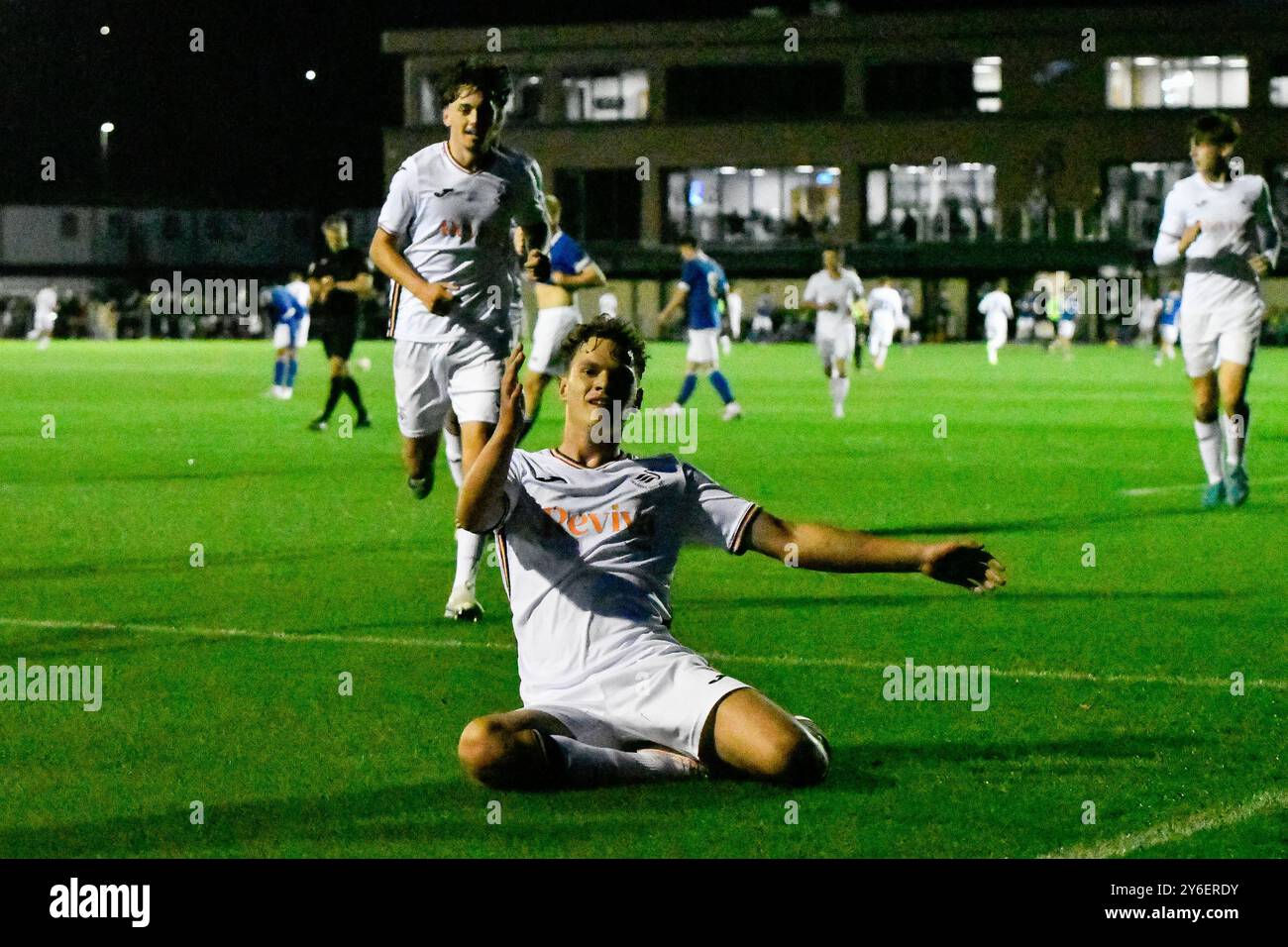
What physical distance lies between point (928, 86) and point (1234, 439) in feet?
212

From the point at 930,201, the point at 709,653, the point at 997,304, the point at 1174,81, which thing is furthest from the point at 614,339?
the point at 1174,81

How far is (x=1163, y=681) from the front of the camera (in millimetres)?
8273

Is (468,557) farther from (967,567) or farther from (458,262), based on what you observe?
(967,567)

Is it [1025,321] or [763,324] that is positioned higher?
[763,324]

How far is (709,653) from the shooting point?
8.91m

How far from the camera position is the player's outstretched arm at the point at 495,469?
19.1 feet

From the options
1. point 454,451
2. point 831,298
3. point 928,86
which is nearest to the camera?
point 454,451

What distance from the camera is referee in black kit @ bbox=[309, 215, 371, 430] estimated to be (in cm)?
2264

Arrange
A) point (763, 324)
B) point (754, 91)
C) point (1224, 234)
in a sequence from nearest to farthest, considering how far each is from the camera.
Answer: point (1224, 234) < point (763, 324) < point (754, 91)

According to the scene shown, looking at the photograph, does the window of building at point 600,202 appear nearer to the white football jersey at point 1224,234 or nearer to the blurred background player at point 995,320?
the blurred background player at point 995,320

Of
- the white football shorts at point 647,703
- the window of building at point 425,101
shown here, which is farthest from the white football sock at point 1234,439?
the window of building at point 425,101

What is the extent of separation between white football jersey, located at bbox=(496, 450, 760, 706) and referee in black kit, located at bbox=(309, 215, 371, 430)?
16.2 m

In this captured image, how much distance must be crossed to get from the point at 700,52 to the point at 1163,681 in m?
73.6

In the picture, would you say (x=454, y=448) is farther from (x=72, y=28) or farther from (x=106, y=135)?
(x=106, y=135)
